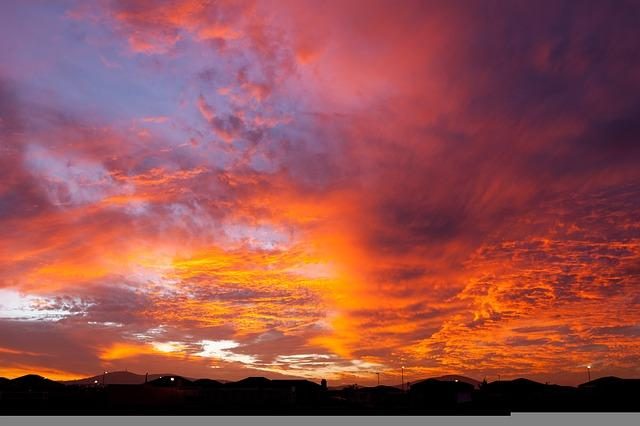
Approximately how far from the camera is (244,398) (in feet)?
194

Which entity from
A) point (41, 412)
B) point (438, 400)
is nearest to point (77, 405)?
point (41, 412)

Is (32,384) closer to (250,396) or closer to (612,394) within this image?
(250,396)

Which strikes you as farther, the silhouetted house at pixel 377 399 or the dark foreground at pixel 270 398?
the silhouetted house at pixel 377 399

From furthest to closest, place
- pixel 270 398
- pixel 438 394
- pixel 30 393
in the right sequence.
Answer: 1. pixel 438 394
2. pixel 270 398
3. pixel 30 393

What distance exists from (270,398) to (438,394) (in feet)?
60.7

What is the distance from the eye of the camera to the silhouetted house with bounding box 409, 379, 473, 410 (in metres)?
63.8

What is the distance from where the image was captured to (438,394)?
210ft

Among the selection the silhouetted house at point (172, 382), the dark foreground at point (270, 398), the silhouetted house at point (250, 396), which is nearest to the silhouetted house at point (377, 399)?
the dark foreground at point (270, 398)

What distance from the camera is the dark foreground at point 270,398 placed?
5541 cm

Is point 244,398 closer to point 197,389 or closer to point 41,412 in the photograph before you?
point 197,389

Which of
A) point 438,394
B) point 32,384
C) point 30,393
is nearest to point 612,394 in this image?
point 438,394

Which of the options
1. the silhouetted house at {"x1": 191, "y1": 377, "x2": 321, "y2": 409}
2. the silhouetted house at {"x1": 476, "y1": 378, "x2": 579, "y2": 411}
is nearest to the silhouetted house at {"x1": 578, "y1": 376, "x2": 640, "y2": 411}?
the silhouetted house at {"x1": 476, "y1": 378, "x2": 579, "y2": 411}

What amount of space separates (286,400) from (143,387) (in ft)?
45.9

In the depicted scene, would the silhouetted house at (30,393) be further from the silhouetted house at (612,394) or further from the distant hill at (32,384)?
the silhouetted house at (612,394)
